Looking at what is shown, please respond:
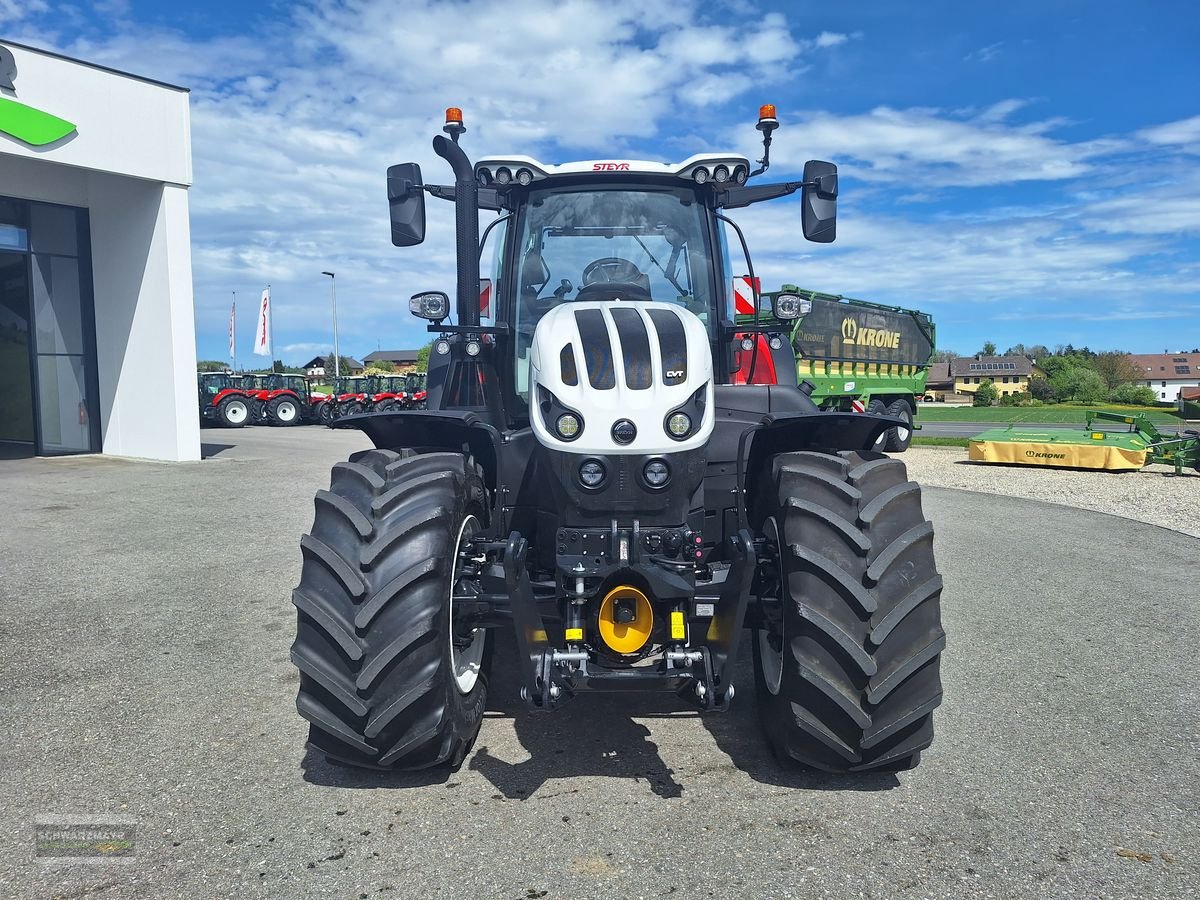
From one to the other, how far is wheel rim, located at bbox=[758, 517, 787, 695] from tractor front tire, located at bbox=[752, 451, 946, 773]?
0.08ft

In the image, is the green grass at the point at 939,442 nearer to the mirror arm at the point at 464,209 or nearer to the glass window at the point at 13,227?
the mirror arm at the point at 464,209

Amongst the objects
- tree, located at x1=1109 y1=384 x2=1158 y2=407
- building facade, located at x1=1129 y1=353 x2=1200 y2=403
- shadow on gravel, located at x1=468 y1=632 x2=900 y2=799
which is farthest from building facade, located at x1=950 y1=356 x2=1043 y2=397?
shadow on gravel, located at x1=468 y1=632 x2=900 y2=799

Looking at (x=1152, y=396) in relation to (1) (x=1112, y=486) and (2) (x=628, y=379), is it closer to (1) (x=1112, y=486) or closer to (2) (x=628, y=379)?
(1) (x=1112, y=486)

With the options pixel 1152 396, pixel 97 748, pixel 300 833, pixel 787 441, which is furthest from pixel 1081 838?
pixel 1152 396

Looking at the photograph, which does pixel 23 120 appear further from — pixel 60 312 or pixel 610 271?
pixel 610 271

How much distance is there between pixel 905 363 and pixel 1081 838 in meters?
20.0

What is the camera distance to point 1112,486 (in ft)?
40.8

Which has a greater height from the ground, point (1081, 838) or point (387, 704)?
point (387, 704)

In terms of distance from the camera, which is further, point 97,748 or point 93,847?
point 97,748

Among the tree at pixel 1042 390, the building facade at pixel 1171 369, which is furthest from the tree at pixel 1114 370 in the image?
the building facade at pixel 1171 369

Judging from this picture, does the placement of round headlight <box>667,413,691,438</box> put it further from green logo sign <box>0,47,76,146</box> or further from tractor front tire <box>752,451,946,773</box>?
green logo sign <box>0,47,76,146</box>

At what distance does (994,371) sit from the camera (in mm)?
117438

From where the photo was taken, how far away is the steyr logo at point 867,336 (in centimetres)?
1897

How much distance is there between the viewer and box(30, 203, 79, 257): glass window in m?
15.8
